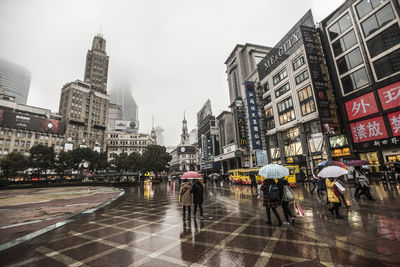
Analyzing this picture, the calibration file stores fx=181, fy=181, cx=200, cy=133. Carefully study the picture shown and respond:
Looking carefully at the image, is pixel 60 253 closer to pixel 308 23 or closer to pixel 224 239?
pixel 224 239

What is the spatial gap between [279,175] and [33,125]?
8863 cm

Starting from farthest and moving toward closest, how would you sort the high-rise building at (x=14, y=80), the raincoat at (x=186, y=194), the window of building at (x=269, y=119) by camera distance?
the high-rise building at (x=14, y=80) → the window of building at (x=269, y=119) → the raincoat at (x=186, y=194)

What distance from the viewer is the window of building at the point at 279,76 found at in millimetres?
33822

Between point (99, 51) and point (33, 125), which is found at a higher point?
point (99, 51)

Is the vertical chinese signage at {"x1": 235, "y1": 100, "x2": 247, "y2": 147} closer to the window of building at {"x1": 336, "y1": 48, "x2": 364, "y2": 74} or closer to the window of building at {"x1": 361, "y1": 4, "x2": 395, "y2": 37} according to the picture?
the window of building at {"x1": 336, "y1": 48, "x2": 364, "y2": 74}

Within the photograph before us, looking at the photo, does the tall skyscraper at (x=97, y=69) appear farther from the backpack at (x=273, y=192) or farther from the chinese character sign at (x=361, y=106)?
the backpack at (x=273, y=192)

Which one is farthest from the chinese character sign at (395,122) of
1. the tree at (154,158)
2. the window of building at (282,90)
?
the tree at (154,158)

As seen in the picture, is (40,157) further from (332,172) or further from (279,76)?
(279,76)

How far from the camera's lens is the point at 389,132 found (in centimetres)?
2052

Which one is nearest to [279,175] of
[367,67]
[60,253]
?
[60,253]

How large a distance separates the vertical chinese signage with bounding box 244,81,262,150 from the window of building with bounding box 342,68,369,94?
46.5 feet

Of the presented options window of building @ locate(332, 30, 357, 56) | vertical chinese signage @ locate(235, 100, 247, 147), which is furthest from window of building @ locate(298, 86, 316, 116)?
vertical chinese signage @ locate(235, 100, 247, 147)

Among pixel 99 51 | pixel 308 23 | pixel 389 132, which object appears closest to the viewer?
pixel 389 132

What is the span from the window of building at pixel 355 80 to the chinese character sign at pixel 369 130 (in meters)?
4.83
